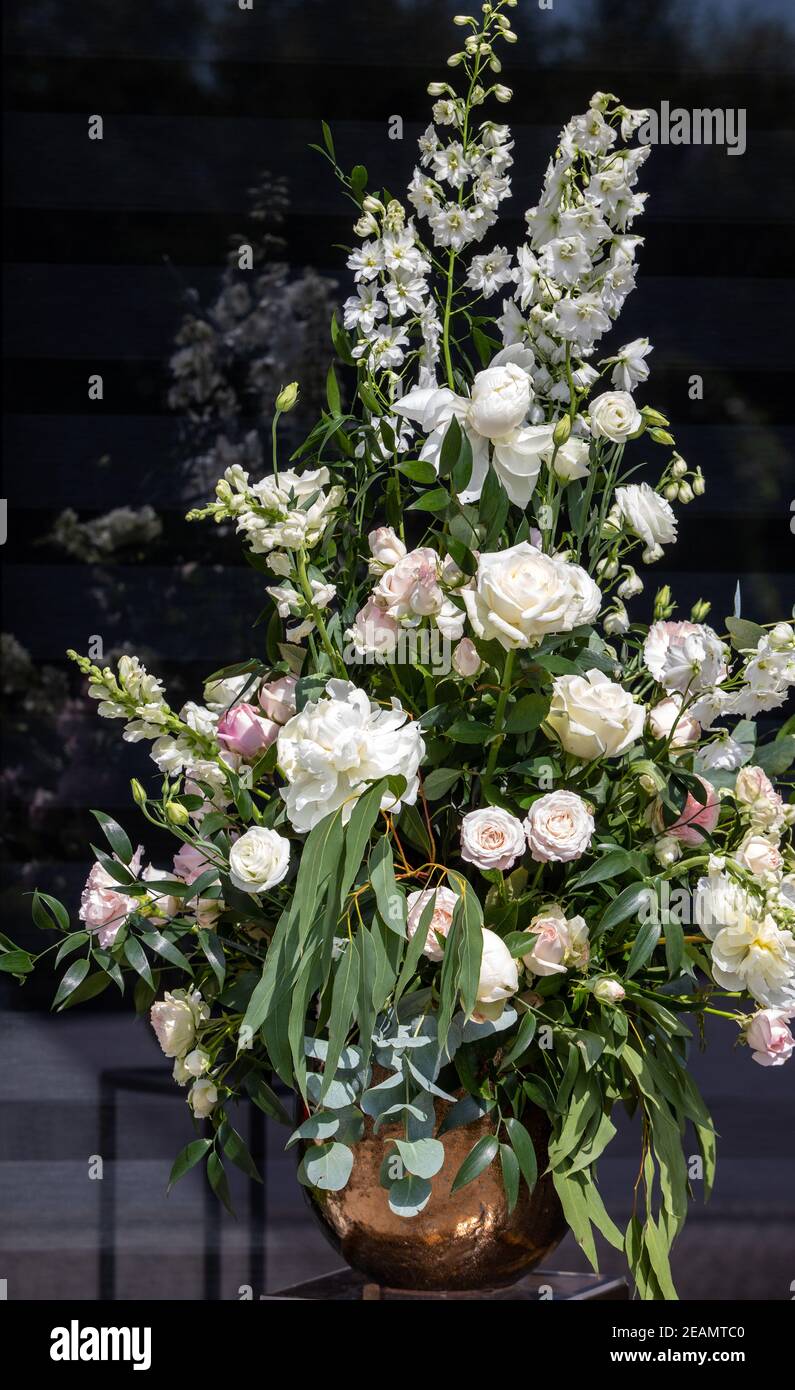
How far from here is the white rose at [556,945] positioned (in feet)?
2.33

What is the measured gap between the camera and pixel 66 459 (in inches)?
77.7

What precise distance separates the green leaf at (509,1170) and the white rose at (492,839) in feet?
0.52

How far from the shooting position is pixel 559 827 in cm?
70

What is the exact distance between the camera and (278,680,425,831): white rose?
669mm

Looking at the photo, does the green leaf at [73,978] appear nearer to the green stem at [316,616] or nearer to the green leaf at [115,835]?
the green leaf at [115,835]

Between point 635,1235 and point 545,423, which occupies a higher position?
point 545,423

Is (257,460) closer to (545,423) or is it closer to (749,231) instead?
(749,231)

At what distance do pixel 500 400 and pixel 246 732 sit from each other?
0.24m

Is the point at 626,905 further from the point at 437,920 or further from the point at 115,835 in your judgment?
the point at 115,835

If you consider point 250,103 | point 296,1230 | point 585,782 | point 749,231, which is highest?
point 250,103

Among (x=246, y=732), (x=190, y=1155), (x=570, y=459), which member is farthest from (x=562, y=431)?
(x=190, y=1155)

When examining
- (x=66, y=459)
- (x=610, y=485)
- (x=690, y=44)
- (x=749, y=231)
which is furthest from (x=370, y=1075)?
(x=690, y=44)
